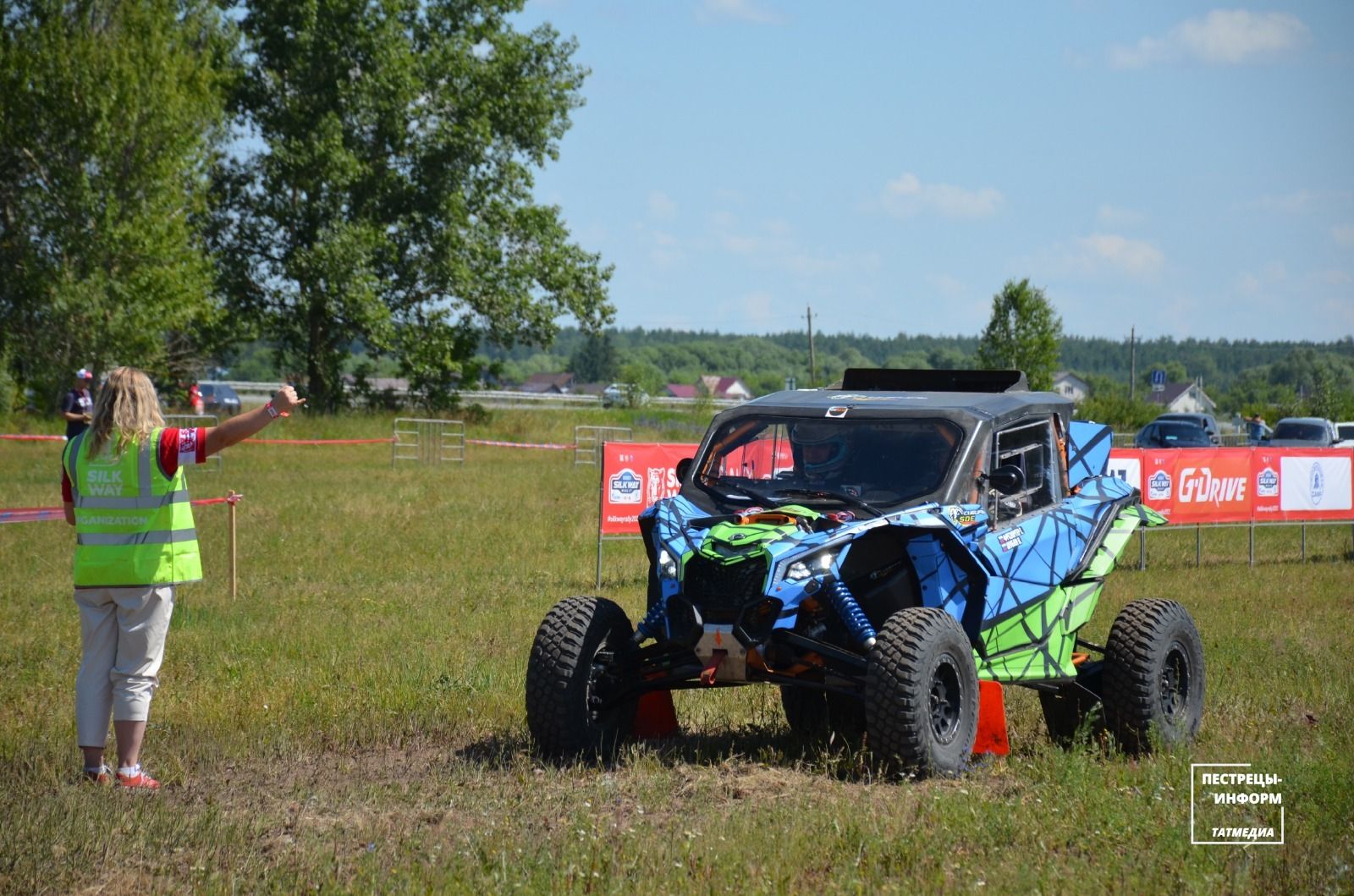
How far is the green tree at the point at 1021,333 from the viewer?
62344 mm

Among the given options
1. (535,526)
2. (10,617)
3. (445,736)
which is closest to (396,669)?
(445,736)

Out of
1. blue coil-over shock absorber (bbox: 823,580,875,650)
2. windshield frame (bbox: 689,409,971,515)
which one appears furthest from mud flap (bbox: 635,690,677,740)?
blue coil-over shock absorber (bbox: 823,580,875,650)

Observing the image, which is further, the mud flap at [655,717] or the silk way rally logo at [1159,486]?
the silk way rally logo at [1159,486]

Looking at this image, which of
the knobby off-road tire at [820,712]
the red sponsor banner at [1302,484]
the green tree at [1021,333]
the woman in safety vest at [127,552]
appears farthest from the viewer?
the green tree at [1021,333]

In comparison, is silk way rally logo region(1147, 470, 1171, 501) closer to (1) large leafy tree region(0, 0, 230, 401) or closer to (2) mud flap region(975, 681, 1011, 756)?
(2) mud flap region(975, 681, 1011, 756)

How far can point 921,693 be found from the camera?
6.80m

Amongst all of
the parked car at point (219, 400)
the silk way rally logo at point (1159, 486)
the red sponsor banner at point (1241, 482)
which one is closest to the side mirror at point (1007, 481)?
the red sponsor banner at point (1241, 482)

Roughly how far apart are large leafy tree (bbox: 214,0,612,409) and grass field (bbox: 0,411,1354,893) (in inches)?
1221

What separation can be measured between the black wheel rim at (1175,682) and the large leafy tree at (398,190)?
38263 mm

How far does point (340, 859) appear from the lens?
5.66 metres

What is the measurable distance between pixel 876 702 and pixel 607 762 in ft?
5.35

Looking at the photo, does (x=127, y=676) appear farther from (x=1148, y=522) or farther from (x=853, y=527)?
(x=1148, y=522)

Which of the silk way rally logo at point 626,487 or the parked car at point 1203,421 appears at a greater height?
the parked car at point 1203,421

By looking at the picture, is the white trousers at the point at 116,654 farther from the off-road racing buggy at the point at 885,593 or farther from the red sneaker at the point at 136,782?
the off-road racing buggy at the point at 885,593
